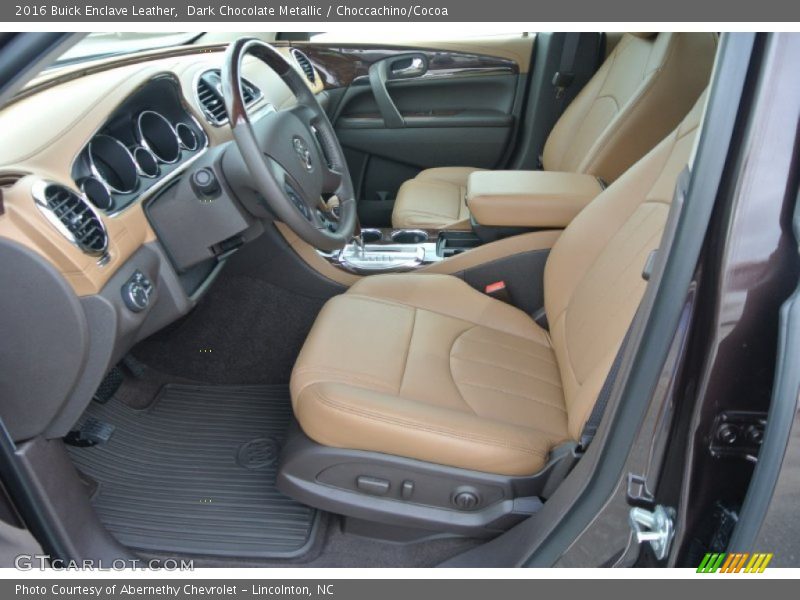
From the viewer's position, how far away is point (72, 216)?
117 centimetres

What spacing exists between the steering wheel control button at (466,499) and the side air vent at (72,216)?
0.74 m

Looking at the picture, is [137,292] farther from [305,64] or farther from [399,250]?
[305,64]

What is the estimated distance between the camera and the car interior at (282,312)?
3.85 feet

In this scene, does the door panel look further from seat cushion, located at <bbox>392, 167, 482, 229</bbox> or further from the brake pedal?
the brake pedal

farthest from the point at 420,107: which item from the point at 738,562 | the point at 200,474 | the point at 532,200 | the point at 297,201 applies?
the point at 738,562

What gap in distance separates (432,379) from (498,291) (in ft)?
1.66

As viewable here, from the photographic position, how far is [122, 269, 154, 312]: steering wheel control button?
1265 mm

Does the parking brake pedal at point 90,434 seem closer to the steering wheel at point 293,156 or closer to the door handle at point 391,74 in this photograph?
the steering wheel at point 293,156

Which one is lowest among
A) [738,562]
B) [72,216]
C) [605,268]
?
[738,562]

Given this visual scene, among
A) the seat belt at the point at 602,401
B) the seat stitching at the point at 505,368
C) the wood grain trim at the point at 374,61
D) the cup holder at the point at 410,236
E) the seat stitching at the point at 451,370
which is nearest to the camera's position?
the seat belt at the point at 602,401

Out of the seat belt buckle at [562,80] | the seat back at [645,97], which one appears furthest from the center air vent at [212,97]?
the seat belt buckle at [562,80]

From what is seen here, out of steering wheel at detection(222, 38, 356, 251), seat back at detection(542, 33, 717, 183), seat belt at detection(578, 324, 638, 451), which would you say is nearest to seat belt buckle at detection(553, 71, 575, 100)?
seat back at detection(542, 33, 717, 183)

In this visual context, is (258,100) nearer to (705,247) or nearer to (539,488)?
(539,488)

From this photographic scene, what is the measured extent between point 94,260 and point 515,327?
89 centimetres
